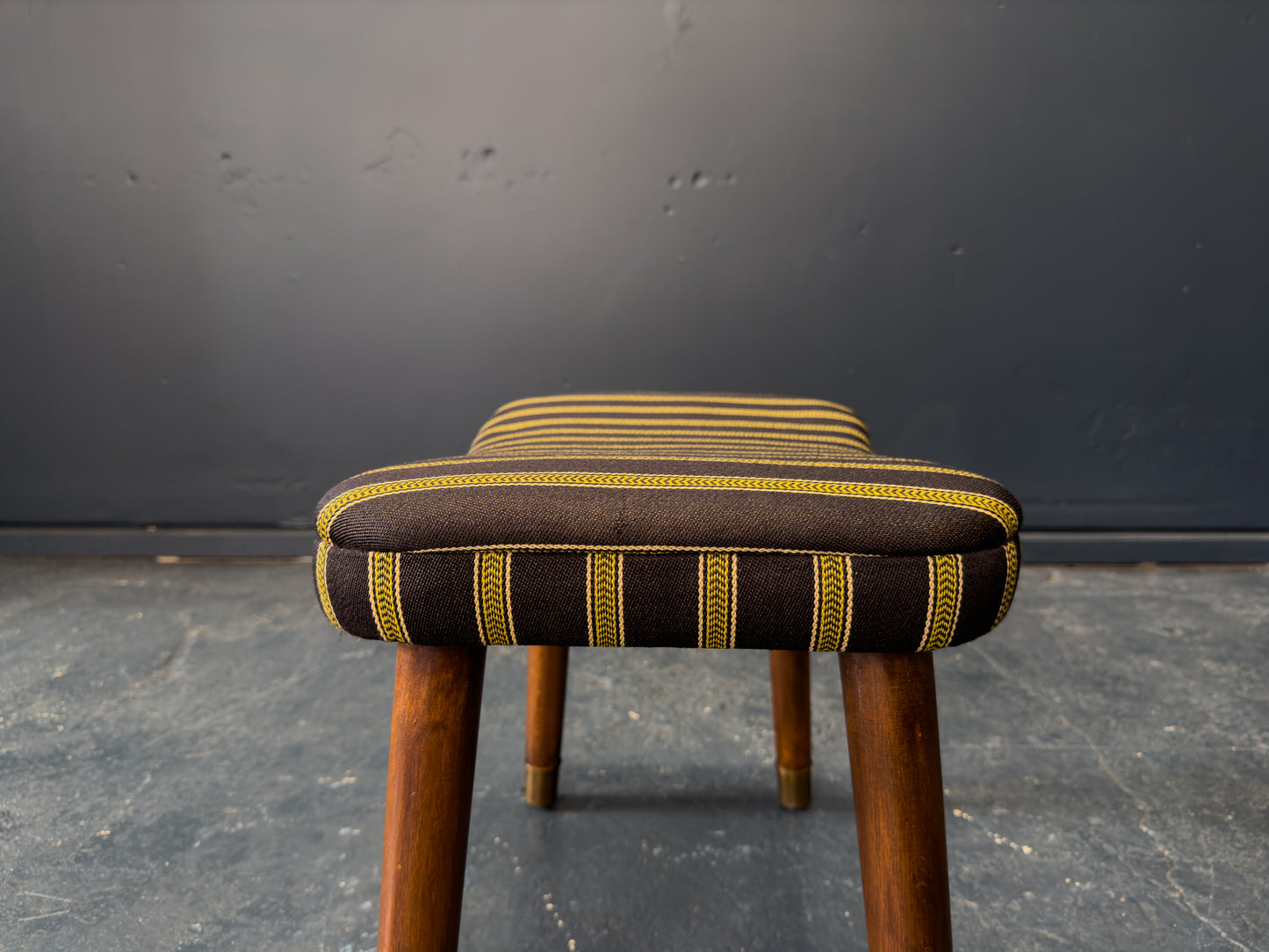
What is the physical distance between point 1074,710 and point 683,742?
0.51 meters

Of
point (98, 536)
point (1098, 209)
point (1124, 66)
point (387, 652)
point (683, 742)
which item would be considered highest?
point (1124, 66)

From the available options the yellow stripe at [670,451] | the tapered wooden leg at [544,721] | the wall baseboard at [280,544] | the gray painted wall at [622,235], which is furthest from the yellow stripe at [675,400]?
the wall baseboard at [280,544]

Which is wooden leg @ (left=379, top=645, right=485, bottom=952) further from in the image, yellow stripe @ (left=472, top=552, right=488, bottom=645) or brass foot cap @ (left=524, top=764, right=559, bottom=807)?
brass foot cap @ (left=524, top=764, right=559, bottom=807)

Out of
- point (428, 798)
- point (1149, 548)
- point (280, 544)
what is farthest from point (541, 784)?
point (1149, 548)

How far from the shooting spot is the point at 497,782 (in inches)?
32.2

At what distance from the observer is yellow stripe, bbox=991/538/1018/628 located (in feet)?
1.36

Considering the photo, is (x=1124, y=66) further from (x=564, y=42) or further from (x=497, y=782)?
(x=497, y=782)

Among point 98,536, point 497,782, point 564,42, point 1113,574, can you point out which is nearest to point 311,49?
point 564,42

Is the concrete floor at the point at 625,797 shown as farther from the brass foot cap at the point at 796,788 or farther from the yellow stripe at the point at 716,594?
the yellow stripe at the point at 716,594

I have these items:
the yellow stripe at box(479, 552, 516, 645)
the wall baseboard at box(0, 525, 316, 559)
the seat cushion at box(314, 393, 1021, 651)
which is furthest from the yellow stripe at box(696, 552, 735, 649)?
the wall baseboard at box(0, 525, 316, 559)

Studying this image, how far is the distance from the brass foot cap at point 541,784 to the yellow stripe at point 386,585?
0.42 meters

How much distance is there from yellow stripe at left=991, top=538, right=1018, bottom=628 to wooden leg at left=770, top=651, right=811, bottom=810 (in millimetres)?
289

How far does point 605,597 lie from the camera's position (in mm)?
408

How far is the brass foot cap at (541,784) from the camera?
2.51ft
